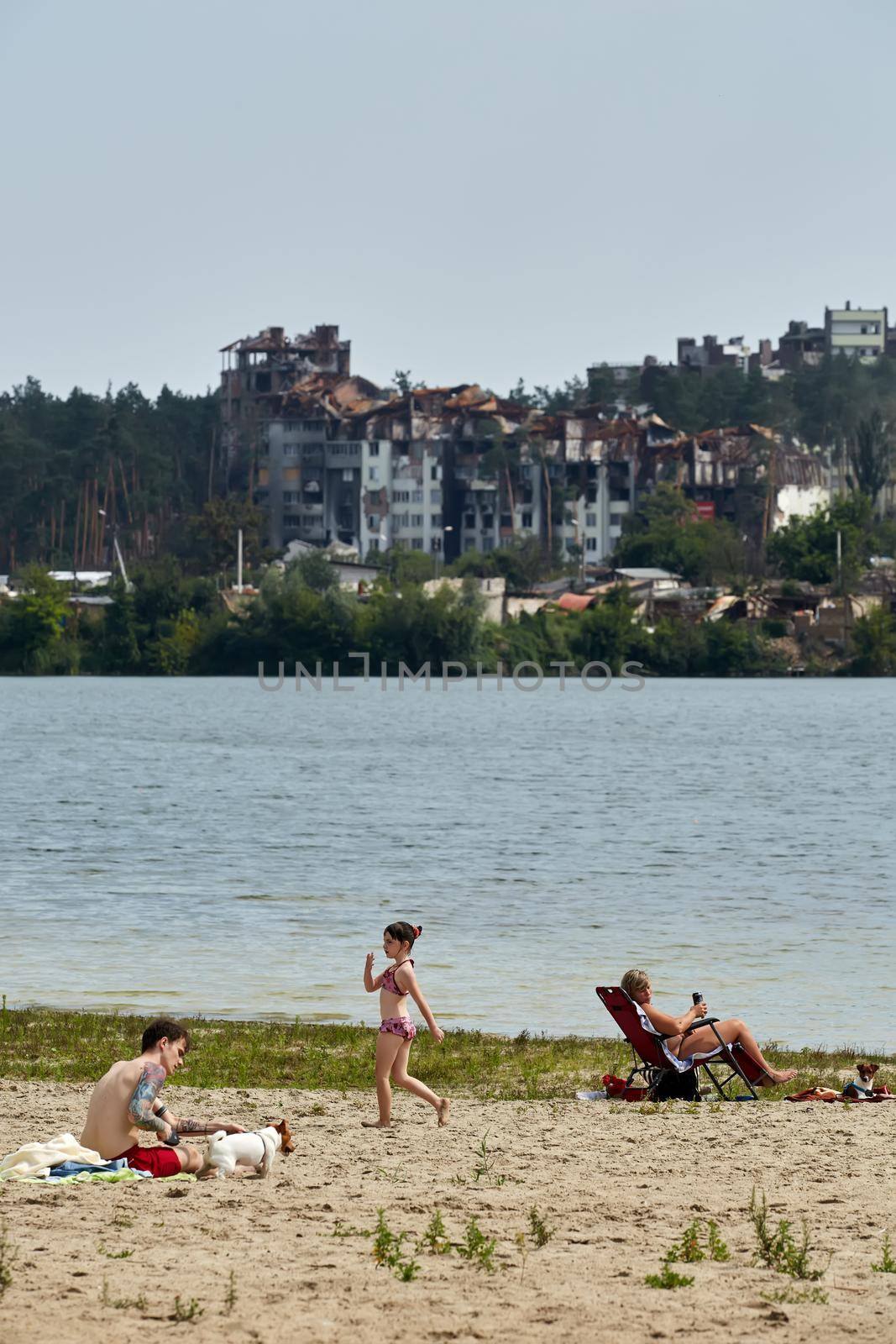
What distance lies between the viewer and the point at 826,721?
11619 centimetres

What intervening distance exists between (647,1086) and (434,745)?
7800 centimetres

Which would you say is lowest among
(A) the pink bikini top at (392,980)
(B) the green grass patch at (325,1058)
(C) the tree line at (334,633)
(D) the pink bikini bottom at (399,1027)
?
(B) the green grass patch at (325,1058)

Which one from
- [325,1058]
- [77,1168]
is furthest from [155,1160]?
[325,1058]

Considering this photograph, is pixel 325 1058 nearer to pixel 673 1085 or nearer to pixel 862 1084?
pixel 673 1085

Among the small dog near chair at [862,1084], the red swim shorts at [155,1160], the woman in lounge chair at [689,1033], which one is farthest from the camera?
the woman in lounge chair at [689,1033]

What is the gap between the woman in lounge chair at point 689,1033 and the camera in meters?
13.6

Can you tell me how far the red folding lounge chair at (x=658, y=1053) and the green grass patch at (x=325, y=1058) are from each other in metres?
0.25

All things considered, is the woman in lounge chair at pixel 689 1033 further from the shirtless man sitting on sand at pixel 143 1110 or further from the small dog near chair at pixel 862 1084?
the shirtless man sitting on sand at pixel 143 1110

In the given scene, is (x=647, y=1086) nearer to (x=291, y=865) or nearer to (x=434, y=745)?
(x=291, y=865)

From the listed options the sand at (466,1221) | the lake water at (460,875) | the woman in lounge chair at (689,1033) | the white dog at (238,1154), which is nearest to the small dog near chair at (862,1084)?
the sand at (466,1221)

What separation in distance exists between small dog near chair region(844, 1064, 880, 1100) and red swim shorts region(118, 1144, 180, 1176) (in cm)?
508

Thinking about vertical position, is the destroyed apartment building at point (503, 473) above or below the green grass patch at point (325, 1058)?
above

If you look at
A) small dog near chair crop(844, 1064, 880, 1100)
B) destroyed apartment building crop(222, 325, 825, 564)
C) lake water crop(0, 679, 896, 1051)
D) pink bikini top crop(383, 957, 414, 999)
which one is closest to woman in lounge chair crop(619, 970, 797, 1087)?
small dog near chair crop(844, 1064, 880, 1100)

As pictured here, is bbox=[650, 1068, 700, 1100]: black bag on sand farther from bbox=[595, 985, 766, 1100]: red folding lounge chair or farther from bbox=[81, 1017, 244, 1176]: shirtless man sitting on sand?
bbox=[81, 1017, 244, 1176]: shirtless man sitting on sand
